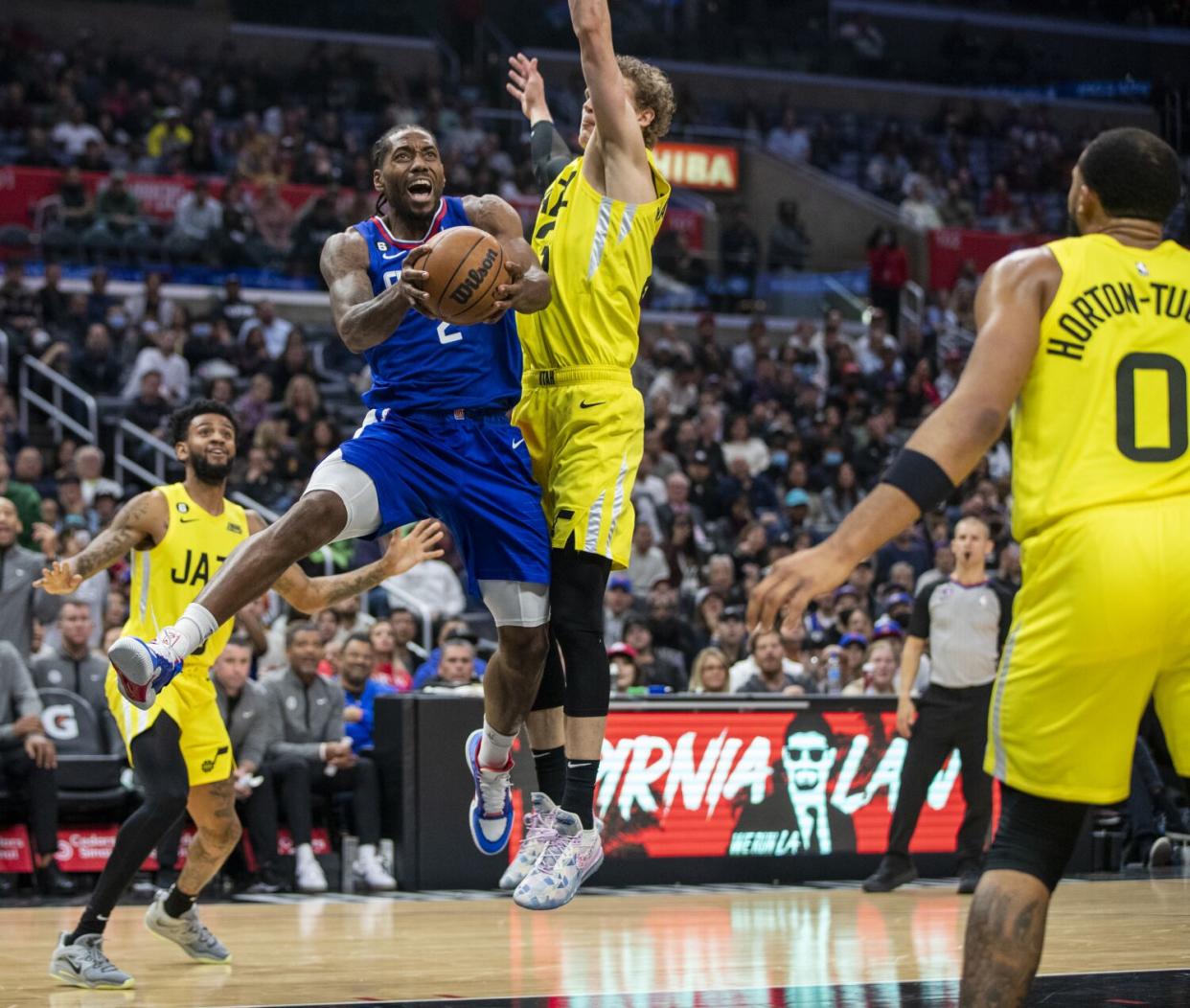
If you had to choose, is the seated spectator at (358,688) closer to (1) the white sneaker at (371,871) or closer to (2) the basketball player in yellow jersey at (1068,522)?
(1) the white sneaker at (371,871)

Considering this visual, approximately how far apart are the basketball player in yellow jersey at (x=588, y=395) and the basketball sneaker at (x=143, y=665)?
1.34 m

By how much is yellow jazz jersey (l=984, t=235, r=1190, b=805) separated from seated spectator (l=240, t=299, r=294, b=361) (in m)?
14.5

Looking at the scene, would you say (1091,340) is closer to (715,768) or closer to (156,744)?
(156,744)

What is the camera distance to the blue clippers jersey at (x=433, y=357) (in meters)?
6.21

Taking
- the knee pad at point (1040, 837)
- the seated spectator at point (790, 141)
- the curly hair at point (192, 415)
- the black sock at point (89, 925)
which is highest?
the seated spectator at point (790, 141)

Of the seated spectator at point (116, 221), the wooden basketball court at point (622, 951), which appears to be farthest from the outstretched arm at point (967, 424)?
the seated spectator at point (116, 221)

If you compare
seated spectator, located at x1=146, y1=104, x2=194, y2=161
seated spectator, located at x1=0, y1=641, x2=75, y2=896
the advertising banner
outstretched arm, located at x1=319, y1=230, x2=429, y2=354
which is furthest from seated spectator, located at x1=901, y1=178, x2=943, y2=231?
outstretched arm, located at x1=319, y1=230, x2=429, y2=354

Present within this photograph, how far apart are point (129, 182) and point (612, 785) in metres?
11.6

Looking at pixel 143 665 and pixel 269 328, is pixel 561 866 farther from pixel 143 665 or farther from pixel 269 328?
pixel 269 328

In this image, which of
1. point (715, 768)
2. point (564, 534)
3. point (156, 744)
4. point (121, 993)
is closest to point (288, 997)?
point (121, 993)

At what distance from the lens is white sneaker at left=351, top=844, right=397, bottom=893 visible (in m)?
11.2

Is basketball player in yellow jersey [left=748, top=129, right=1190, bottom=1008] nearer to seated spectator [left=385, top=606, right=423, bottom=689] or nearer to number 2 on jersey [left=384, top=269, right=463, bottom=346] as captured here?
number 2 on jersey [left=384, top=269, right=463, bottom=346]

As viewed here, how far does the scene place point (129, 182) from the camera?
20.3m

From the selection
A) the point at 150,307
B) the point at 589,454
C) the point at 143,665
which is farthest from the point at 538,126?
the point at 150,307
